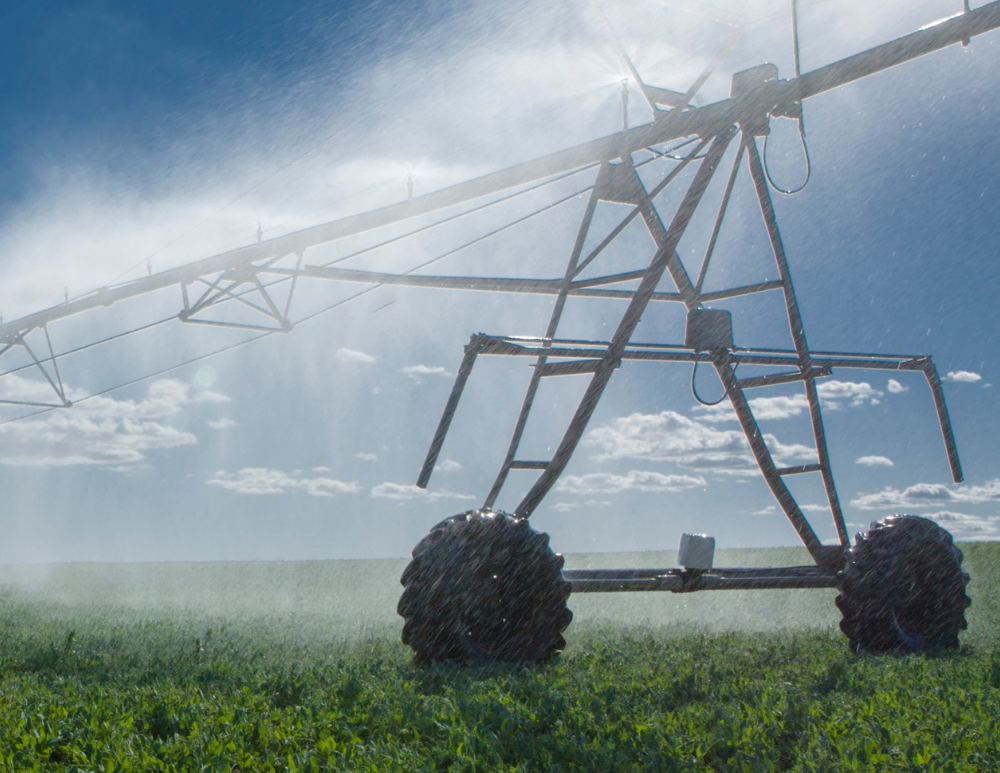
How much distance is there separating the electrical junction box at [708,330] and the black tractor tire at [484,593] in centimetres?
325

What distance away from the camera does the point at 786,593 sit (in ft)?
82.4

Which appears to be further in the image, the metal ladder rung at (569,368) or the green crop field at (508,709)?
the metal ladder rung at (569,368)

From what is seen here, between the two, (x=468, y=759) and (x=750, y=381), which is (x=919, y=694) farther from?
(x=750, y=381)

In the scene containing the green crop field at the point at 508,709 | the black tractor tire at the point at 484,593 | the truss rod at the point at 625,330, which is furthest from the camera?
the truss rod at the point at 625,330

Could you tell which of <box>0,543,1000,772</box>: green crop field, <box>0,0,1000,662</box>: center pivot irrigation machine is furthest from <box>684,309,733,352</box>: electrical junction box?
<box>0,543,1000,772</box>: green crop field

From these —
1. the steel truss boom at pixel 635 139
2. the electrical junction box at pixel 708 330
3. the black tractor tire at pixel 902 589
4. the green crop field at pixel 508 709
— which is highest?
the steel truss boom at pixel 635 139

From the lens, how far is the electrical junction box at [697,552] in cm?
799

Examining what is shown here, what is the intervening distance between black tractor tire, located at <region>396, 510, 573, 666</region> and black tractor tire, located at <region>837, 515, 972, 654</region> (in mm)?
3271

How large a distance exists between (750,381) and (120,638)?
813cm

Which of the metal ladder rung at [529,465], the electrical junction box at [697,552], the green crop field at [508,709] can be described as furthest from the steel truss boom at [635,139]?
the green crop field at [508,709]

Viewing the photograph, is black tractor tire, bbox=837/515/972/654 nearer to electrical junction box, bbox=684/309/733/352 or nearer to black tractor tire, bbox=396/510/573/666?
electrical junction box, bbox=684/309/733/352

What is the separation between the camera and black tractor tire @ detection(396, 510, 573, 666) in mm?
6406

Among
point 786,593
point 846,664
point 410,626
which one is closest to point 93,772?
point 410,626

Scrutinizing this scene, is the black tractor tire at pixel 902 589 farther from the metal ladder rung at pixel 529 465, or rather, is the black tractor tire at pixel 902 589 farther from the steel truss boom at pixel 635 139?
the steel truss boom at pixel 635 139
